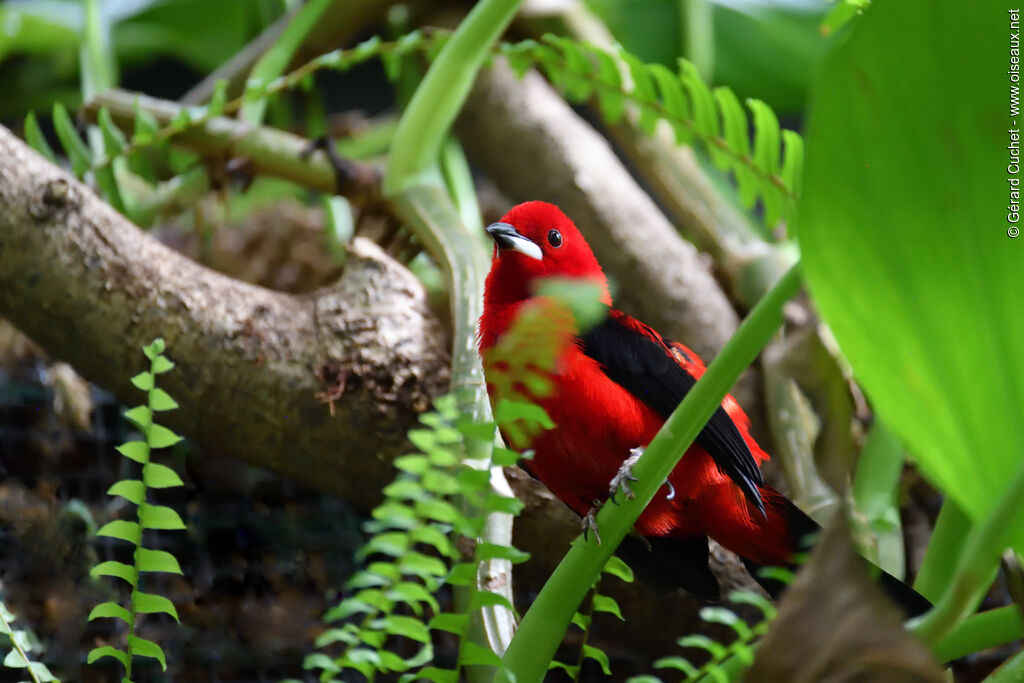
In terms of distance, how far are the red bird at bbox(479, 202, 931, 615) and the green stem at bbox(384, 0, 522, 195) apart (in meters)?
0.41

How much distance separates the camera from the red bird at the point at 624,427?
1.02 m

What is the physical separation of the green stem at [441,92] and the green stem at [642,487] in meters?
0.82

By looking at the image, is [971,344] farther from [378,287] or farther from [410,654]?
[410,654]

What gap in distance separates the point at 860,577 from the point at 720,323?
140 cm

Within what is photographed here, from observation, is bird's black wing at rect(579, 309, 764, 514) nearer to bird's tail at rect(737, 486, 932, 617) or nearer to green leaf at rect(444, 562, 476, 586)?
bird's tail at rect(737, 486, 932, 617)

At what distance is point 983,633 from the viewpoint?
2.18ft

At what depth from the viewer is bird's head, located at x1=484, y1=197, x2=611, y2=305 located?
3.50 feet

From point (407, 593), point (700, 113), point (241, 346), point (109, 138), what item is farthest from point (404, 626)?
point (109, 138)

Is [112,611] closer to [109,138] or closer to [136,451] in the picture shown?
[136,451]

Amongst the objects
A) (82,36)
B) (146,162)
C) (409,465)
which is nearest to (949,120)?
(409,465)

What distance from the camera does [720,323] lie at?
6.09 feet

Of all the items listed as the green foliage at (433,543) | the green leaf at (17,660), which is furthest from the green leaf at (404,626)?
the green leaf at (17,660)

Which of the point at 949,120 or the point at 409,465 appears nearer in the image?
the point at 949,120

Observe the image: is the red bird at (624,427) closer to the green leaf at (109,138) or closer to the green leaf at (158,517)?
the green leaf at (158,517)
